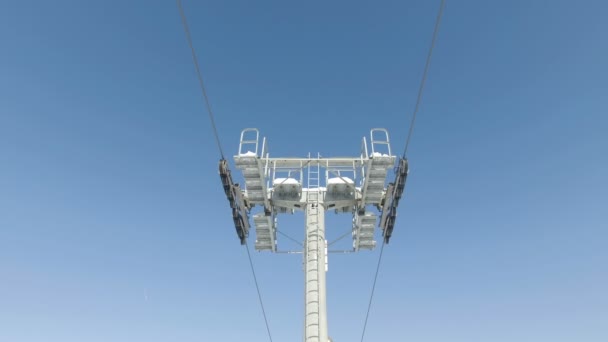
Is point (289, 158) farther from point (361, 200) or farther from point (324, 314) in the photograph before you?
point (324, 314)

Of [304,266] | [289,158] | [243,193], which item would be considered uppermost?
[289,158]

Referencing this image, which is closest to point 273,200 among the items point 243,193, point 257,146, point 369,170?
point 243,193

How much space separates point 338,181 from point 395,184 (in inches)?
96.6

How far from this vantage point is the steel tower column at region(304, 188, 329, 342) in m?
16.0

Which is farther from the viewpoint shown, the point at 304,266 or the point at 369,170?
the point at 304,266

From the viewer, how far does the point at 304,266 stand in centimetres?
1794

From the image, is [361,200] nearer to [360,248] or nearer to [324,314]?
[360,248]

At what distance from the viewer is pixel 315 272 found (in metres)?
17.3

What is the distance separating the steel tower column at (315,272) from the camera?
16.0 metres

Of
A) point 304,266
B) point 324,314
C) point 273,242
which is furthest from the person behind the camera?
point 273,242

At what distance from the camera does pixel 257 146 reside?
1691 centimetres

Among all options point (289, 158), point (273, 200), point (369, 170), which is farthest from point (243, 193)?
point (369, 170)

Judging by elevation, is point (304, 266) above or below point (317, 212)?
below

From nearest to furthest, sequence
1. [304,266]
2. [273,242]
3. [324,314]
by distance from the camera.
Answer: [324,314], [304,266], [273,242]
